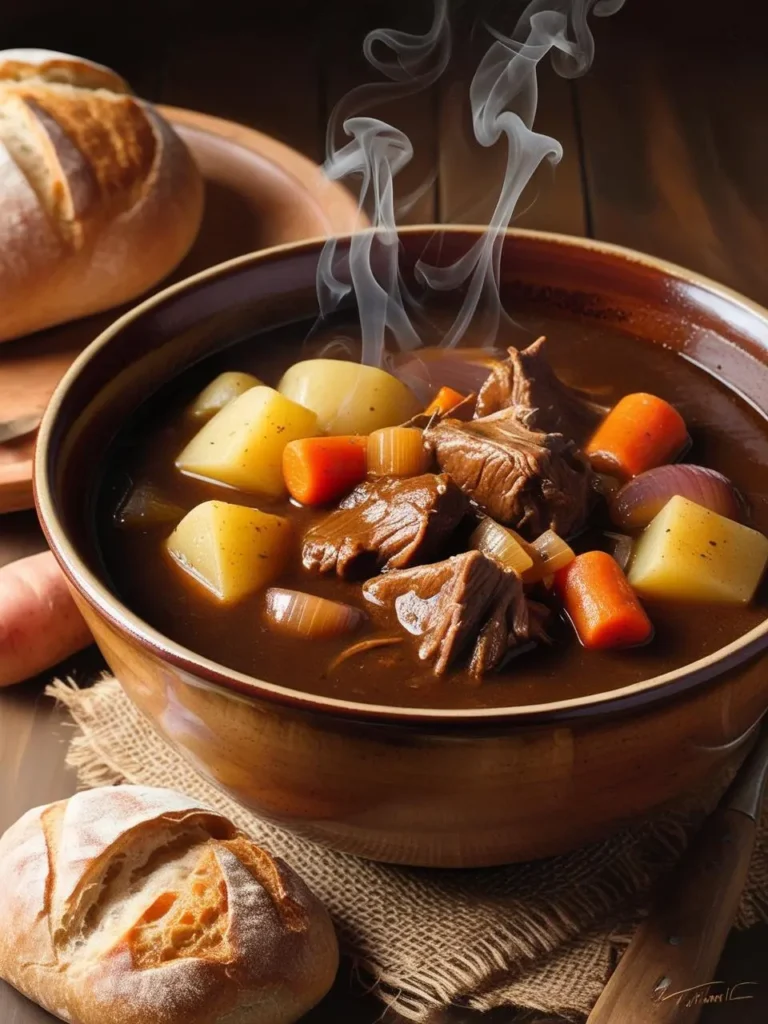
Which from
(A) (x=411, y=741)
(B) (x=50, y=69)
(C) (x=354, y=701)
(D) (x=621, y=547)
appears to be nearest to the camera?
(A) (x=411, y=741)

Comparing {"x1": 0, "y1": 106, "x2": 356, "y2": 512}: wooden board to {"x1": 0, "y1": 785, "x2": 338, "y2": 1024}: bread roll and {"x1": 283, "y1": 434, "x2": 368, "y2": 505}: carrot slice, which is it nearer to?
{"x1": 283, "y1": 434, "x2": 368, "y2": 505}: carrot slice

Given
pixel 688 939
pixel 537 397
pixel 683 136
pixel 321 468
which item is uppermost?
pixel 537 397

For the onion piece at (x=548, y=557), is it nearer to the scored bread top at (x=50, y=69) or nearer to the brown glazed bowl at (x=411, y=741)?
the brown glazed bowl at (x=411, y=741)

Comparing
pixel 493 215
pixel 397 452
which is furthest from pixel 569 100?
pixel 397 452

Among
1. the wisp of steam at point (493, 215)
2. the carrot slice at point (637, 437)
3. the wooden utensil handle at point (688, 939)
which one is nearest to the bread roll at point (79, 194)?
the wisp of steam at point (493, 215)

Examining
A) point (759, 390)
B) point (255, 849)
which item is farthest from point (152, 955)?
point (759, 390)

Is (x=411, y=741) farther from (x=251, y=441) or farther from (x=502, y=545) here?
(x=251, y=441)
